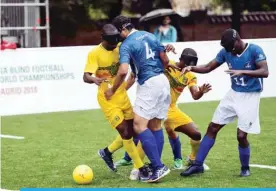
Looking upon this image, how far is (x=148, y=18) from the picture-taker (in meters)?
30.9

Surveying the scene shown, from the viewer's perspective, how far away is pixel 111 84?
10.8 m

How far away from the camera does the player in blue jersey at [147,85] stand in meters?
10.4

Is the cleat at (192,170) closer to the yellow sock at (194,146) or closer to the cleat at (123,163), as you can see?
the yellow sock at (194,146)

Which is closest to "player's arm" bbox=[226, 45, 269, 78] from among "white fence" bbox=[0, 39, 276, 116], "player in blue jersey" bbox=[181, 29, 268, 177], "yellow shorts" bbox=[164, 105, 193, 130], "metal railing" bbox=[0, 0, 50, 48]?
"player in blue jersey" bbox=[181, 29, 268, 177]

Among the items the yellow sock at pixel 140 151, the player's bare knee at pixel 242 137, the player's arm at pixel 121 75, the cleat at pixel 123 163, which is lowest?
the cleat at pixel 123 163

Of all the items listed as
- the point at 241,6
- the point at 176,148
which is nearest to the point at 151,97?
the point at 176,148

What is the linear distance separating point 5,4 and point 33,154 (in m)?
11.8

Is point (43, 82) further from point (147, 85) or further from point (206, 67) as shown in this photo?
point (147, 85)

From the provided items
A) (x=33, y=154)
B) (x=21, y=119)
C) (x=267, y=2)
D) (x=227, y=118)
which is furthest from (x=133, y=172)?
(x=267, y=2)

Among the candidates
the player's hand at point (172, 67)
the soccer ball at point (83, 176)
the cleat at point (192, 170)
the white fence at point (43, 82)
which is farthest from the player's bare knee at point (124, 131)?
the white fence at point (43, 82)

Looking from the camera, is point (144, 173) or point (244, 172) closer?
point (144, 173)

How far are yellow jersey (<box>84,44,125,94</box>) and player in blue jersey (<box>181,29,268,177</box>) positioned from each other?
3.07ft

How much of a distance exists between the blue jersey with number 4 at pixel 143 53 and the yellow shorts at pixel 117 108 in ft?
1.30

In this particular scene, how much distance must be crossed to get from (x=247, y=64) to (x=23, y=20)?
50.2 ft
